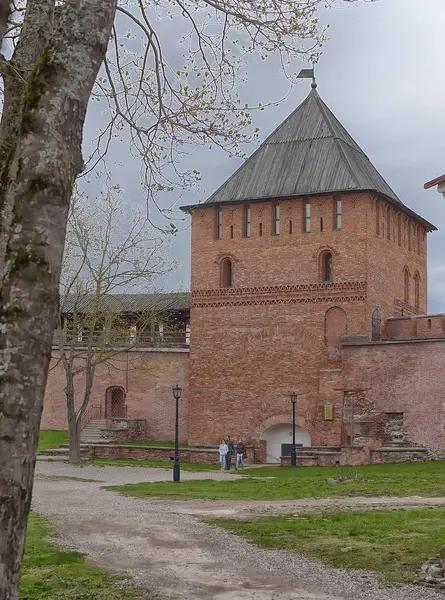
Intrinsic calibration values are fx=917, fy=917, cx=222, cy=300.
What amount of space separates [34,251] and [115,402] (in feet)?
130

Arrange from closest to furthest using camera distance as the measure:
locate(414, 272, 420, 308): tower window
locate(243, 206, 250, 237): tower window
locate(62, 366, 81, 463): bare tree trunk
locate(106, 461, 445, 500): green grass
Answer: locate(106, 461, 445, 500): green grass, locate(62, 366, 81, 463): bare tree trunk, locate(243, 206, 250, 237): tower window, locate(414, 272, 420, 308): tower window

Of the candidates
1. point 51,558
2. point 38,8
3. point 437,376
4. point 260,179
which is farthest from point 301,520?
point 260,179

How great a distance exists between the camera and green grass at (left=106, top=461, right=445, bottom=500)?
63.1 ft

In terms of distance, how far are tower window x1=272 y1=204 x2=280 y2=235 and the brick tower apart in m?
0.04

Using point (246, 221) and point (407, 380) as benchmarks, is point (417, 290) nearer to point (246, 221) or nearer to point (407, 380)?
point (407, 380)

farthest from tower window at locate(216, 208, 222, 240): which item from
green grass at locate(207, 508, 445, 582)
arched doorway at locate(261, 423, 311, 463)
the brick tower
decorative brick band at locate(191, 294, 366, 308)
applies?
green grass at locate(207, 508, 445, 582)

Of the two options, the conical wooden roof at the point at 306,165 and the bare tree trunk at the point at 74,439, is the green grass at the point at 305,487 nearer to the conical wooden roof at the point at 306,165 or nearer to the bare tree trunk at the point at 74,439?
the bare tree trunk at the point at 74,439

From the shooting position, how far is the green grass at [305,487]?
19.2 m

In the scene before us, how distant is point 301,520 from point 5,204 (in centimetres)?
949

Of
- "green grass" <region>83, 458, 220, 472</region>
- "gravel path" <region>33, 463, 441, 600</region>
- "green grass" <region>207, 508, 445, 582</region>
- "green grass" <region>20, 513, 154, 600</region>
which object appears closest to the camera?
"green grass" <region>20, 513, 154, 600</region>

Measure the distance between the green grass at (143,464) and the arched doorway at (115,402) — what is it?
325 inches

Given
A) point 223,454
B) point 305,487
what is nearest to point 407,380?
point 223,454

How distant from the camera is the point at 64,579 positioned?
30.0ft

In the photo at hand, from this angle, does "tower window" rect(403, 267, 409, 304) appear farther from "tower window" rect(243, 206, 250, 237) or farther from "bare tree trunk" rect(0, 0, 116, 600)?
"bare tree trunk" rect(0, 0, 116, 600)
